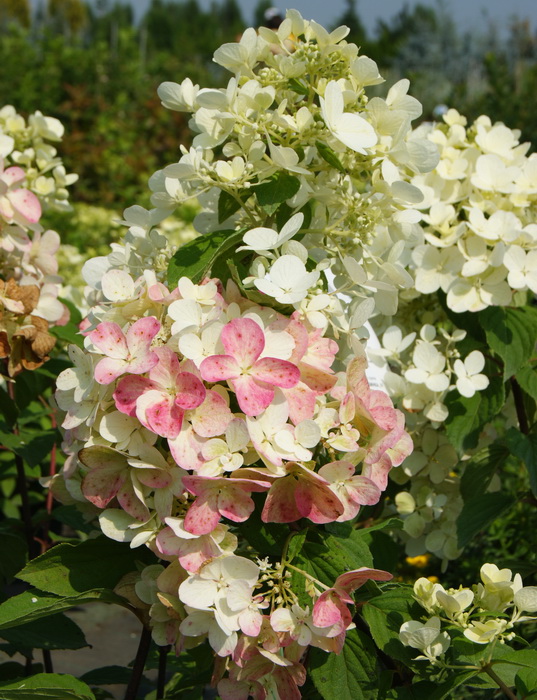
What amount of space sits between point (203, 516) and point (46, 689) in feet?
1.09

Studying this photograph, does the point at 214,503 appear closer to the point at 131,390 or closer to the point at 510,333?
the point at 131,390

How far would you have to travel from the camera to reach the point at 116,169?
10453mm

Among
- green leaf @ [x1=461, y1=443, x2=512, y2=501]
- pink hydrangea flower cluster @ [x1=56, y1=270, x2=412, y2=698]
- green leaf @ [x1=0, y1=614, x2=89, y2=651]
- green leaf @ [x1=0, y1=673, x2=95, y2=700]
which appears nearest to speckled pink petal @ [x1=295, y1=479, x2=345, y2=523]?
pink hydrangea flower cluster @ [x1=56, y1=270, x2=412, y2=698]

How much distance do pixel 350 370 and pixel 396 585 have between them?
1.12 feet

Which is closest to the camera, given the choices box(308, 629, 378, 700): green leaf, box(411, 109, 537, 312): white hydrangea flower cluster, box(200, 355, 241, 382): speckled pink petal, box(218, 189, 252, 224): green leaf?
box(200, 355, 241, 382): speckled pink petal

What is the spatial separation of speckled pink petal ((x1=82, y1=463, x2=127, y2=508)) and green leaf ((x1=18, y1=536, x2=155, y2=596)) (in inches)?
5.0

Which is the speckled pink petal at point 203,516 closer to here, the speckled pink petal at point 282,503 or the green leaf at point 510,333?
the speckled pink petal at point 282,503

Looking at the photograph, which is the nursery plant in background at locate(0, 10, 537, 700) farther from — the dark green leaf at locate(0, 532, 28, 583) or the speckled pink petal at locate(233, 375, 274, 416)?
the dark green leaf at locate(0, 532, 28, 583)

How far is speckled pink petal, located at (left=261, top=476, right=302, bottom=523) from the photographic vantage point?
3.35ft

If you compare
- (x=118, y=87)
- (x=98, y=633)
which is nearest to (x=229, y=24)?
(x=118, y=87)

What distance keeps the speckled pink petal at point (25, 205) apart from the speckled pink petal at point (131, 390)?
0.70 m

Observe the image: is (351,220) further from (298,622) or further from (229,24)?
(229,24)

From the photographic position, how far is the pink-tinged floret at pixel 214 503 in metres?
0.98

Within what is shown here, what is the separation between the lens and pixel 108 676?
1.57 m
